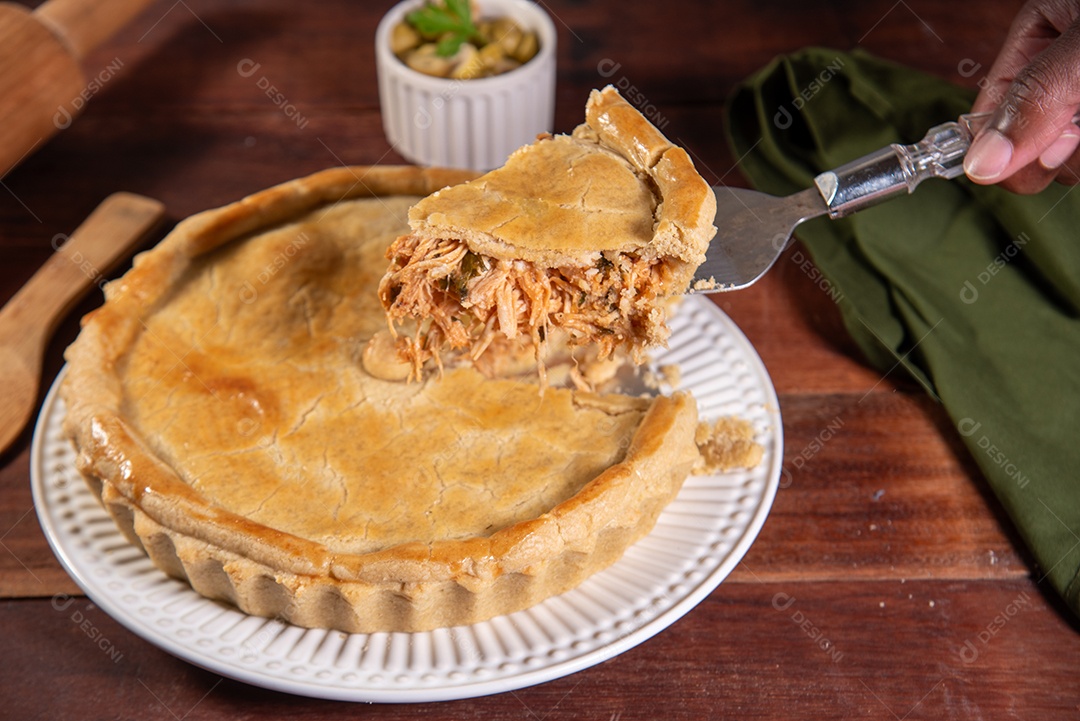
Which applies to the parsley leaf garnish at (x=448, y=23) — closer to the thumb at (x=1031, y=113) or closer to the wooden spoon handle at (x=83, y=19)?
the wooden spoon handle at (x=83, y=19)

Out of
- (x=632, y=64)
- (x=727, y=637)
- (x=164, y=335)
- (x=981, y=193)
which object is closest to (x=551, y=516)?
(x=727, y=637)

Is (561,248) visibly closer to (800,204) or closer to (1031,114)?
(800,204)

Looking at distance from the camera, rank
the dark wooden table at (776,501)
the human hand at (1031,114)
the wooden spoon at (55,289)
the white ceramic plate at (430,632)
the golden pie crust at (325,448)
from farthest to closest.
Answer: the wooden spoon at (55,289)
the human hand at (1031,114)
the dark wooden table at (776,501)
the golden pie crust at (325,448)
the white ceramic plate at (430,632)

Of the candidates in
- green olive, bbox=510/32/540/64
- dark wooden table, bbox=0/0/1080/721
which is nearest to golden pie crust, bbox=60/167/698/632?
dark wooden table, bbox=0/0/1080/721

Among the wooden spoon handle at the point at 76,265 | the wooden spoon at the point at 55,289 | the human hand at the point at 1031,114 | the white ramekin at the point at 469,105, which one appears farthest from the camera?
the white ramekin at the point at 469,105

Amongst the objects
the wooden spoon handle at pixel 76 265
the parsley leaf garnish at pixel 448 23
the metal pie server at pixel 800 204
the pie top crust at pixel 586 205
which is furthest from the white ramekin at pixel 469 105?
the metal pie server at pixel 800 204

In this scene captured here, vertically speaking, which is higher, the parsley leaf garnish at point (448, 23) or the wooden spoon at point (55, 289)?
the parsley leaf garnish at point (448, 23)
